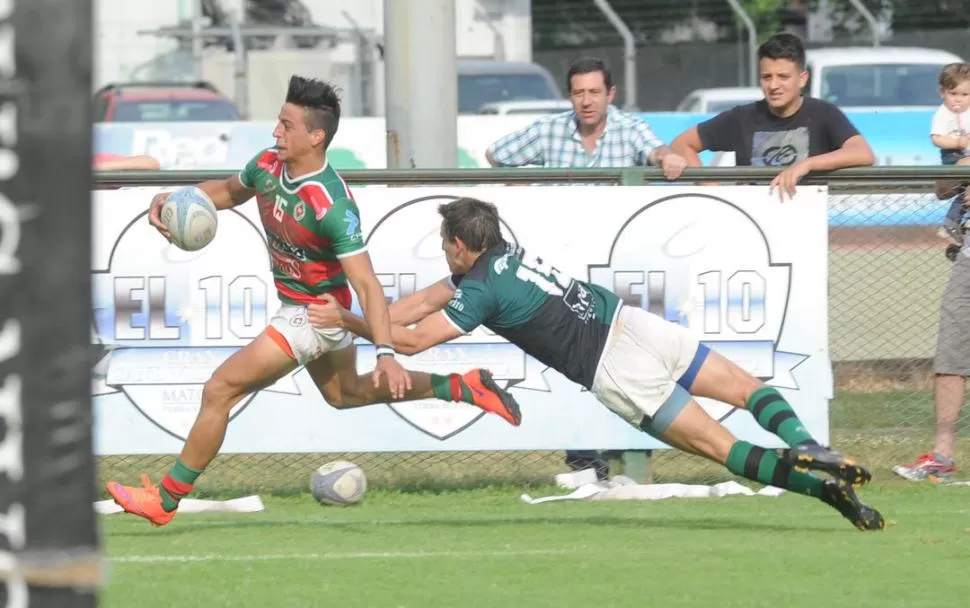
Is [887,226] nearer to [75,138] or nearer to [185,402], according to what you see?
[185,402]

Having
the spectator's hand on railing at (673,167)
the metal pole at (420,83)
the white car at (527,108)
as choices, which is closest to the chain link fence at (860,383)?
the spectator's hand on railing at (673,167)

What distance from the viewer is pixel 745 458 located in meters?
6.81

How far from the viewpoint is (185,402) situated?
342 inches

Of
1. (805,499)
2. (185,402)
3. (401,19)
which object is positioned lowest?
(805,499)

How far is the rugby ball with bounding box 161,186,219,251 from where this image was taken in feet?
23.6

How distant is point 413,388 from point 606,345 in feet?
2.85

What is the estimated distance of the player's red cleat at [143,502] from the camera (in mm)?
7066

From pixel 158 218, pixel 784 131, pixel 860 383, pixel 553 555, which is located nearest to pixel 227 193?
pixel 158 218

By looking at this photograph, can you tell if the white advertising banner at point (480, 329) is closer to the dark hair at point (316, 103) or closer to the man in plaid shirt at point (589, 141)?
the man in plaid shirt at point (589, 141)

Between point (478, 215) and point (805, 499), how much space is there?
263 centimetres

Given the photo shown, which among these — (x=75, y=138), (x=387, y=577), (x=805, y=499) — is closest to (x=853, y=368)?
(x=805, y=499)

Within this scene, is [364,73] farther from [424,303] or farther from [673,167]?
[424,303]

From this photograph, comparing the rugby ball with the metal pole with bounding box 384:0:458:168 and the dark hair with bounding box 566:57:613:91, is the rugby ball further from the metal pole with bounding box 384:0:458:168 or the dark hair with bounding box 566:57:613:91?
the metal pole with bounding box 384:0:458:168

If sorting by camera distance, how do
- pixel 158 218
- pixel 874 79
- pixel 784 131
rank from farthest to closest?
pixel 874 79 < pixel 784 131 < pixel 158 218
